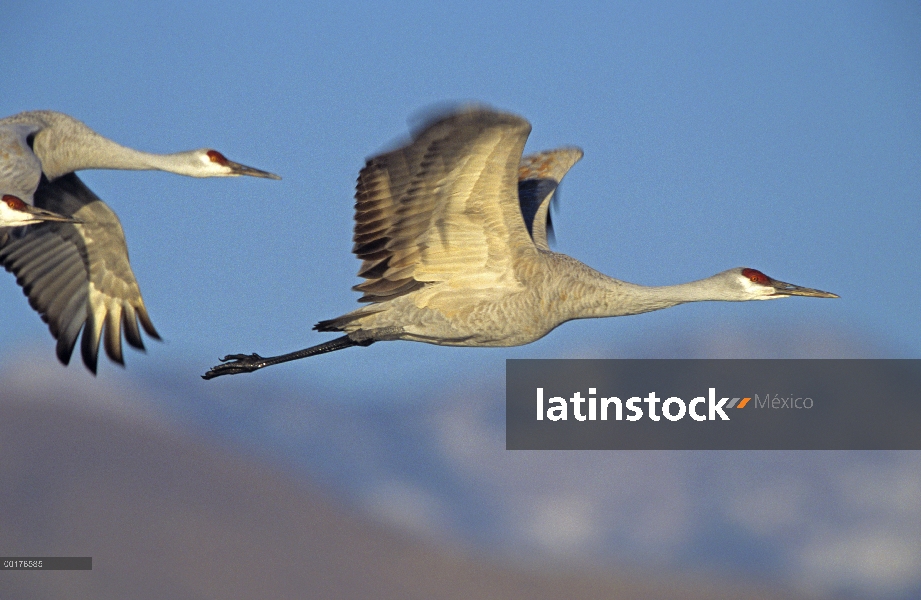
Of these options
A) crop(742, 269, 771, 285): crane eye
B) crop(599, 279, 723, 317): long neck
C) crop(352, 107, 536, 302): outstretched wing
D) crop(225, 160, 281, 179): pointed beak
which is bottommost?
crop(599, 279, 723, 317): long neck

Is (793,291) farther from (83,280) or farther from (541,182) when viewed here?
(83,280)

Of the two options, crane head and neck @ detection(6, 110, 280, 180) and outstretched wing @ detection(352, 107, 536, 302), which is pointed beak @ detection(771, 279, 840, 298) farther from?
crane head and neck @ detection(6, 110, 280, 180)

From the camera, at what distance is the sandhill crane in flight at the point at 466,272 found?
7.47 m

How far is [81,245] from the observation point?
10.1 m

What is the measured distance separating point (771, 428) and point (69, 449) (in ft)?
108

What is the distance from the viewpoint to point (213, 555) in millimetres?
32344

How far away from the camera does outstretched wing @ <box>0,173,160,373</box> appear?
10086 millimetres

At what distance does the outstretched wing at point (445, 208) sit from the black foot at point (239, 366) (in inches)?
61.9

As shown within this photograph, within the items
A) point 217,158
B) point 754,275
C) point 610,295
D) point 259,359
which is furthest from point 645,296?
point 217,158

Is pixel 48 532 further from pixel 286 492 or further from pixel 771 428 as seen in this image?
pixel 771 428

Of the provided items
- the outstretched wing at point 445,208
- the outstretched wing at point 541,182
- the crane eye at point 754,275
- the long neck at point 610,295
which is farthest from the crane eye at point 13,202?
the crane eye at point 754,275

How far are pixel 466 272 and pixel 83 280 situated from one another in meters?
3.82

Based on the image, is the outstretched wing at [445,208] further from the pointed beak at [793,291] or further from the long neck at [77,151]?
the long neck at [77,151]

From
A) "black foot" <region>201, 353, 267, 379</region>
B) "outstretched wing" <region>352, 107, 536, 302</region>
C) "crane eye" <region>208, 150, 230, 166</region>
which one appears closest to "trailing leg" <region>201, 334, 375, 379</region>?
"black foot" <region>201, 353, 267, 379</region>
